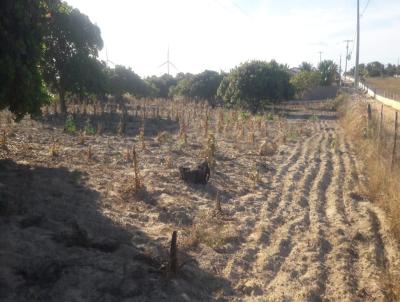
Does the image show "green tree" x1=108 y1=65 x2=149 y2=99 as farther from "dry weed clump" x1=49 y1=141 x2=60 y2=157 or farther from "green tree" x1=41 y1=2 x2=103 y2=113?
"dry weed clump" x1=49 y1=141 x2=60 y2=157

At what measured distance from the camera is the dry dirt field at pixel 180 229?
4508 millimetres

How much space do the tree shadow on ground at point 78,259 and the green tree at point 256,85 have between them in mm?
20848

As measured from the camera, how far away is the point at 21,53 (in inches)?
283

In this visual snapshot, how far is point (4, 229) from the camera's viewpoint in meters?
5.07

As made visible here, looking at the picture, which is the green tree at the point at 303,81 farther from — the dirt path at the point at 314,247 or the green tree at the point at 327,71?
the dirt path at the point at 314,247

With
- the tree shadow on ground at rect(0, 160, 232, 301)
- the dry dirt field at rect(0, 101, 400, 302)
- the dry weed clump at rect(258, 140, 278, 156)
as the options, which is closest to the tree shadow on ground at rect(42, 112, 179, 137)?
the dry dirt field at rect(0, 101, 400, 302)

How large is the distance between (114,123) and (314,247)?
1080 centimetres

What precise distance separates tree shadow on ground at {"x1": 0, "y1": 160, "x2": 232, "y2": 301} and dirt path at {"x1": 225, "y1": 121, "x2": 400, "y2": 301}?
54cm

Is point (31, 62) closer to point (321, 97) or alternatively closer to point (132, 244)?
point (132, 244)

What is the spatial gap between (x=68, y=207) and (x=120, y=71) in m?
19.3

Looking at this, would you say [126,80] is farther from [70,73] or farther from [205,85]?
[205,85]

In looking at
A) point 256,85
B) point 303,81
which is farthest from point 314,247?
→ point 303,81

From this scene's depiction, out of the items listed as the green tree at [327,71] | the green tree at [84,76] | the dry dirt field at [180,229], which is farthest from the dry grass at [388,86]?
the dry dirt field at [180,229]

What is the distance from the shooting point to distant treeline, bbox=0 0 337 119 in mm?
7031
